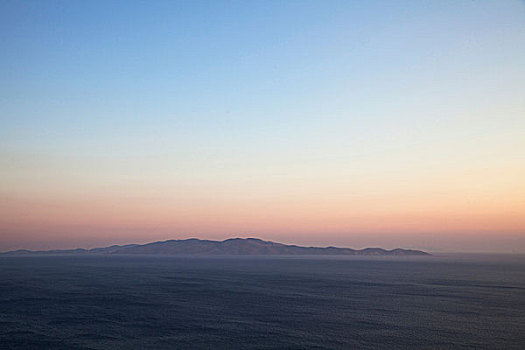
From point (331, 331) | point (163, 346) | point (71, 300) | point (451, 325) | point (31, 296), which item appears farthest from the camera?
point (31, 296)

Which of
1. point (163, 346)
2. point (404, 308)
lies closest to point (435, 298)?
point (404, 308)

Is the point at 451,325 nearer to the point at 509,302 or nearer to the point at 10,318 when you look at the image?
the point at 509,302

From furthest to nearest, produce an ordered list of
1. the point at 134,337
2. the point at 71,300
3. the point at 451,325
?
1. the point at 71,300
2. the point at 451,325
3. the point at 134,337

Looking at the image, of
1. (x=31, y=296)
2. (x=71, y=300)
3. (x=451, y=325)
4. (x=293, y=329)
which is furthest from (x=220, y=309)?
(x=31, y=296)

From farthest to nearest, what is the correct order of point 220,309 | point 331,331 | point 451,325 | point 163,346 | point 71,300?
point 71,300, point 220,309, point 451,325, point 331,331, point 163,346

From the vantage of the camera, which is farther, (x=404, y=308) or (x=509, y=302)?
(x=509, y=302)

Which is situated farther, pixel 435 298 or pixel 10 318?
pixel 435 298

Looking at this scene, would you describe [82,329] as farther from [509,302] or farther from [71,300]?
[509,302]

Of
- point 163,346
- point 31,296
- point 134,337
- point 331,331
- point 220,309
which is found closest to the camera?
point 163,346
